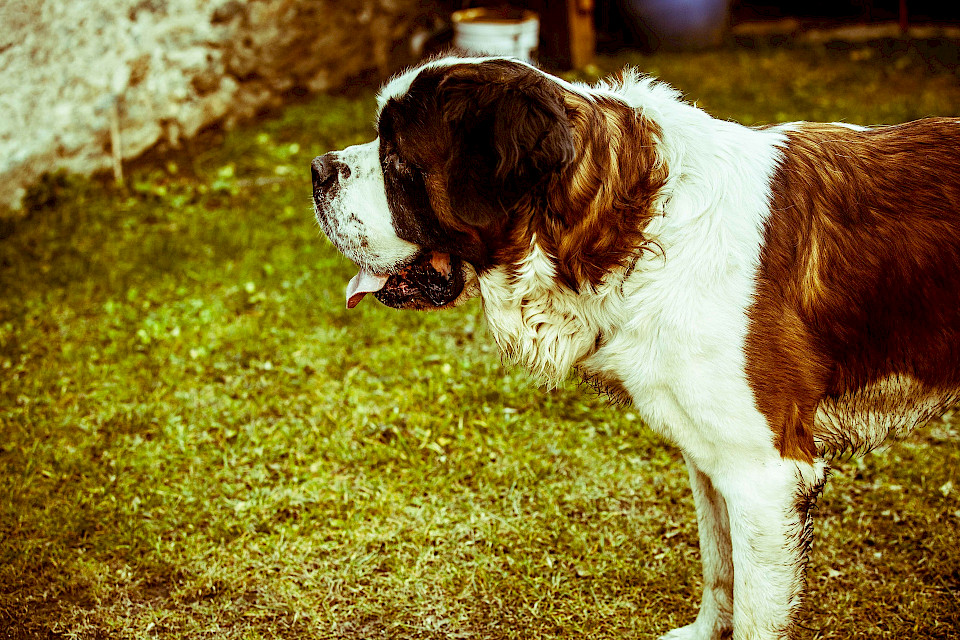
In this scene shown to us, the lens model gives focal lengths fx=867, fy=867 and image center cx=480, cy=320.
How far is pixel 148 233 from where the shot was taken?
5340 mm

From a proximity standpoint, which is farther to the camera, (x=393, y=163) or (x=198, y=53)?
(x=198, y=53)

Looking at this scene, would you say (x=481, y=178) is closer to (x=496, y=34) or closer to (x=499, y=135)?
(x=499, y=135)

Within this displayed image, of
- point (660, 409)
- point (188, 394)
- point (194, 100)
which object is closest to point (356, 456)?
point (188, 394)

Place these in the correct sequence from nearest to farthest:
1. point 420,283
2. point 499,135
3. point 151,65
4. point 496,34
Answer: point 499,135, point 420,283, point 151,65, point 496,34

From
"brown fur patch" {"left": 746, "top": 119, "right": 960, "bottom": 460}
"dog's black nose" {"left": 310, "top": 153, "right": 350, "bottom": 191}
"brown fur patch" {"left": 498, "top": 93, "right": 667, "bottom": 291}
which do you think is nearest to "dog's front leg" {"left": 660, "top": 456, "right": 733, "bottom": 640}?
"brown fur patch" {"left": 746, "top": 119, "right": 960, "bottom": 460}

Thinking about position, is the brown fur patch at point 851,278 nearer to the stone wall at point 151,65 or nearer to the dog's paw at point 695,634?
the dog's paw at point 695,634

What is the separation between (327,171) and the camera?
254 cm

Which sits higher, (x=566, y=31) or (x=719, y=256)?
(x=719, y=256)

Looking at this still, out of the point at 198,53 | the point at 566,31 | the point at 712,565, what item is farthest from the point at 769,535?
the point at 566,31

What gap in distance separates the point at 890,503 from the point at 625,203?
6.37ft

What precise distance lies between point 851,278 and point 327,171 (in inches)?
57.4

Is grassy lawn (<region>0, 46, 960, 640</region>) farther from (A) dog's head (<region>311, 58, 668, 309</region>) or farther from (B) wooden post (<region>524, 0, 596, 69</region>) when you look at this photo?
(B) wooden post (<region>524, 0, 596, 69</region>)

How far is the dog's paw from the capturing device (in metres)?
2.72

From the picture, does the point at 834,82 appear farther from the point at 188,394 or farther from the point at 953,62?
the point at 188,394
